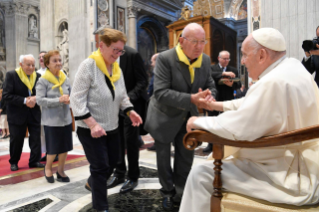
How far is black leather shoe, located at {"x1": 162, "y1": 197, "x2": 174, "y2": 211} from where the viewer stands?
8.26 feet

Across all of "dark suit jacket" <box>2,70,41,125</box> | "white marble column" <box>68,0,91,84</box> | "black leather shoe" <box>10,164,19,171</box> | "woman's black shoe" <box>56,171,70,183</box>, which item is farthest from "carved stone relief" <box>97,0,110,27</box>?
"woman's black shoe" <box>56,171,70,183</box>

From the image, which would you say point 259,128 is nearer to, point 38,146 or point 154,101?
point 154,101

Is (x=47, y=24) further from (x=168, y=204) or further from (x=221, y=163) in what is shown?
(x=221, y=163)

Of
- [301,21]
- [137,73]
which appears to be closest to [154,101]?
[137,73]

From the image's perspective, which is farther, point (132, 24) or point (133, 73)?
point (132, 24)

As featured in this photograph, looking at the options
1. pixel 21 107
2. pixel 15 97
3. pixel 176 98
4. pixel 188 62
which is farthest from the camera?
pixel 21 107

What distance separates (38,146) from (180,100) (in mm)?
2927

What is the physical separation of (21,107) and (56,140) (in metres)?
1.21

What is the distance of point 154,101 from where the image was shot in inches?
105

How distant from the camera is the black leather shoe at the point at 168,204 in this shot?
252 centimetres

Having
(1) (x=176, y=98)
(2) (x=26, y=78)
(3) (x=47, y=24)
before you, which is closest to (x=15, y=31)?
(3) (x=47, y=24)

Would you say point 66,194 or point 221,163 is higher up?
point 221,163

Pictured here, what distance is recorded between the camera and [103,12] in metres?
8.39

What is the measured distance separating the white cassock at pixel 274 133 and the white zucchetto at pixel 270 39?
0.13 m
